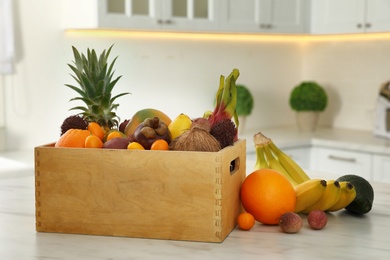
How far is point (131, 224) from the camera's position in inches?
58.2

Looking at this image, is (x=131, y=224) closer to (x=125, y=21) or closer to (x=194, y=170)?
(x=194, y=170)

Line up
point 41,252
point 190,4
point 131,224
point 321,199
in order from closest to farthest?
point 41,252 → point 131,224 → point 321,199 → point 190,4

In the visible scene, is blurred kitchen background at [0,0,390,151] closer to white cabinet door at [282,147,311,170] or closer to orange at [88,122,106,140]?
white cabinet door at [282,147,311,170]

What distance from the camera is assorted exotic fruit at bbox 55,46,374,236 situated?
149cm

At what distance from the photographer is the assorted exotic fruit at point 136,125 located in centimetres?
147

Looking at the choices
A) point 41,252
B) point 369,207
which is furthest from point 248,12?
point 41,252

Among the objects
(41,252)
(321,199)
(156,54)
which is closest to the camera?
(41,252)

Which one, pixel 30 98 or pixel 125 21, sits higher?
pixel 125 21

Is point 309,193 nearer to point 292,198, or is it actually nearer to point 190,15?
point 292,198

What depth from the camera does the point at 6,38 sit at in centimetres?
356

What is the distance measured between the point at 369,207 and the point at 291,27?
9.61 ft

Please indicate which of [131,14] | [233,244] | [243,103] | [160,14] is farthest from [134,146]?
[243,103]

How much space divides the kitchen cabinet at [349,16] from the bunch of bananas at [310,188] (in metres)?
2.54

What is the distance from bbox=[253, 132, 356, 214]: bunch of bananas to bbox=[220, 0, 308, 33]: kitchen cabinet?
2.42m
